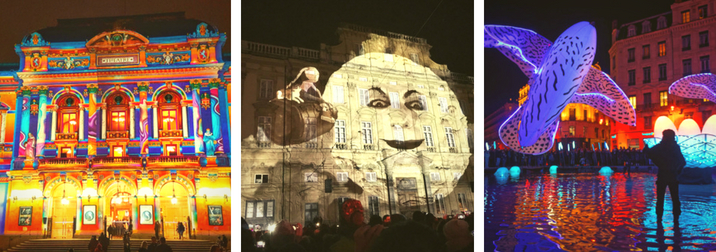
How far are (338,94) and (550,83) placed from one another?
2005 millimetres

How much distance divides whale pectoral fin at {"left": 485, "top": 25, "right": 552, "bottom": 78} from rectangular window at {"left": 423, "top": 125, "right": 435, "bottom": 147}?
103 cm

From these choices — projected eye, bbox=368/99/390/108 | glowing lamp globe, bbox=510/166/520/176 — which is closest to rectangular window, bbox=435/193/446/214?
glowing lamp globe, bbox=510/166/520/176

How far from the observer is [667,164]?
425cm

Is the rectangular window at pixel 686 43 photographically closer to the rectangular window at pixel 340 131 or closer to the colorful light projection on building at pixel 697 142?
the colorful light projection on building at pixel 697 142

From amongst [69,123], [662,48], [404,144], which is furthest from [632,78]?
[69,123]

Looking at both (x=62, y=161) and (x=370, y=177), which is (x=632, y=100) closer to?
(x=370, y=177)

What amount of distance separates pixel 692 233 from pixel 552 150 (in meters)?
1.29

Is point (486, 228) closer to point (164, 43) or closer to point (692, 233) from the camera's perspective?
point (692, 233)

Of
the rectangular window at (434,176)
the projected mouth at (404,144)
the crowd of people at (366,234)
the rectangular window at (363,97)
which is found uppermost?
the rectangular window at (363,97)

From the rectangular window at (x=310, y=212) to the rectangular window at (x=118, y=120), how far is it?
169 centimetres

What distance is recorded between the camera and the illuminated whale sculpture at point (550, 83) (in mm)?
4395

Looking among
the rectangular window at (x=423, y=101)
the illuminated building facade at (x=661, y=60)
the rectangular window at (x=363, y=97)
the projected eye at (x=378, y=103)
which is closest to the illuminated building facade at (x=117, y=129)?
the rectangular window at (x=363, y=97)

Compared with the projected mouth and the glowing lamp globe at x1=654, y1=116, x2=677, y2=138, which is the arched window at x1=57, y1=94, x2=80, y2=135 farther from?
the glowing lamp globe at x1=654, y1=116, x2=677, y2=138

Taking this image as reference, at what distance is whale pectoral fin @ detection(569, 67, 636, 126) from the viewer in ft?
14.3
